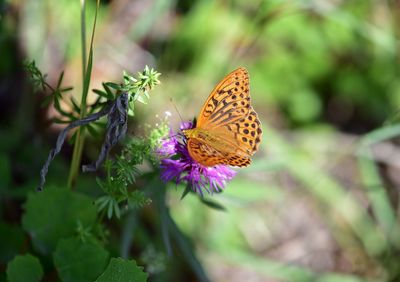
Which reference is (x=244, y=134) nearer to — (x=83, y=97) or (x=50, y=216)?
(x=83, y=97)

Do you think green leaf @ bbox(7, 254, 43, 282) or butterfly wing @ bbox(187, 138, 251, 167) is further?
green leaf @ bbox(7, 254, 43, 282)

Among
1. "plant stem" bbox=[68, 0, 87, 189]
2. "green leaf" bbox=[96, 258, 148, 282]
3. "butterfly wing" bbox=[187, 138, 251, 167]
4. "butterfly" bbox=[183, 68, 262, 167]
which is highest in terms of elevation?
"plant stem" bbox=[68, 0, 87, 189]

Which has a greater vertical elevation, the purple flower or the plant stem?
the plant stem

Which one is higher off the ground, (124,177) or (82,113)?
(82,113)

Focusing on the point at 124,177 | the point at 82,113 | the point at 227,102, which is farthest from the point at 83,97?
the point at 227,102

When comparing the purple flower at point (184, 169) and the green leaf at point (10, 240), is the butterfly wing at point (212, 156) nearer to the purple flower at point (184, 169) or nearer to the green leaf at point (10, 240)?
the purple flower at point (184, 169)

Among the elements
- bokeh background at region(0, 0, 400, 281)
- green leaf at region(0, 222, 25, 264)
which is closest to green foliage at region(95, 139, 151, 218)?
green leaf at region(0, 222, 25, 264)

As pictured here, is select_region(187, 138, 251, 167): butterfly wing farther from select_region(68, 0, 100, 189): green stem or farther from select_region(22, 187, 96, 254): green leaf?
select_region(22, 187, 96, 254): green leaf

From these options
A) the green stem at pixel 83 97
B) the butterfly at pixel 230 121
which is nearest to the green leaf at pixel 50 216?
the green stem at pixel 83 97
